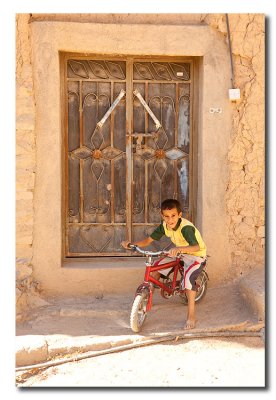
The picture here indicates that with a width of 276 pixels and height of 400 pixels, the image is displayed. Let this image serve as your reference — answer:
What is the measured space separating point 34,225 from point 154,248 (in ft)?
4.16

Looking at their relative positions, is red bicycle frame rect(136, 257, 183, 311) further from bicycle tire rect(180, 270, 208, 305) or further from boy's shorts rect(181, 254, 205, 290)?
bicycle tire rect(180, 270, 208, 305)

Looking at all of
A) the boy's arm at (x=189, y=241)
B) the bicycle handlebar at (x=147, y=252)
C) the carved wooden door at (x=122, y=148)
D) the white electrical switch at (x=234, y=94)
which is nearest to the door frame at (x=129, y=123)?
Answer: the carved wooden door at (x=122, y=148)

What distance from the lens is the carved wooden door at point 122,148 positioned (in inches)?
215

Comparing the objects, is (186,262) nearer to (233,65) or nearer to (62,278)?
(62,278)

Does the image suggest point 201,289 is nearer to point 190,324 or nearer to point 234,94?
point 190,324

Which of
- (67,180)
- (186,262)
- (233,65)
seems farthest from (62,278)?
(233,65)

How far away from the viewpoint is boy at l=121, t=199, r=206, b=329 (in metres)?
4.49

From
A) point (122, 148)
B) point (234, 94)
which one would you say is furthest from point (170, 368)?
point (234, 94)

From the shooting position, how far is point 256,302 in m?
4.72

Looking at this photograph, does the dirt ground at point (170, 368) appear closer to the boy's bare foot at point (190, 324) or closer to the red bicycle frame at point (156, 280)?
the boy's bare foot at point (190, 324)

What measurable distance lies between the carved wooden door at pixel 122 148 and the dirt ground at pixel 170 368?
1.61 meters

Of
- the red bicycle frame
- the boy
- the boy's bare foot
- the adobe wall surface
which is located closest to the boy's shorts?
the boy

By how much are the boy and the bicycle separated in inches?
4.2

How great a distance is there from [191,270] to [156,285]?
33 cm
